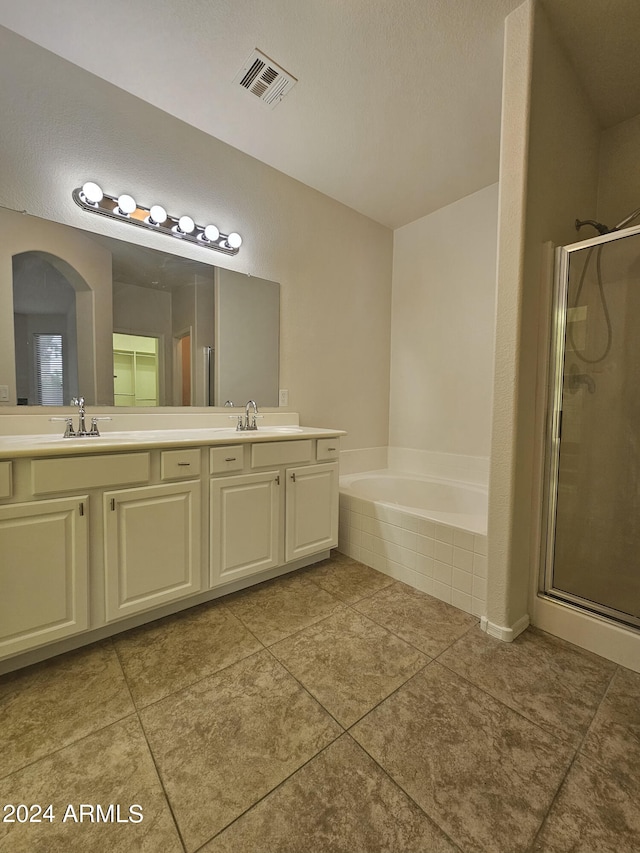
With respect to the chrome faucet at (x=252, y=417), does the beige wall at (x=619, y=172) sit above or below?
above

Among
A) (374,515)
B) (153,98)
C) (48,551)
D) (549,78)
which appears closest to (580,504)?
(374,515)

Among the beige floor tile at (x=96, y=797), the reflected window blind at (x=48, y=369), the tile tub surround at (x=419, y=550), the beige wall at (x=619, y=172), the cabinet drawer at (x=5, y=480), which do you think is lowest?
the beige floor tile at (x=96, y=797)

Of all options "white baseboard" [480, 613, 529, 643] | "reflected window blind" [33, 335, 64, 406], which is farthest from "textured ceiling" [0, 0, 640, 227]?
"white baseboard" [480, 613, 529, 643]

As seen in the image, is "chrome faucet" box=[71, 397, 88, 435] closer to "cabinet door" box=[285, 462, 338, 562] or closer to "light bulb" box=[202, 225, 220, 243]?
"cabinet door" box=[285, 462, 338, 562]

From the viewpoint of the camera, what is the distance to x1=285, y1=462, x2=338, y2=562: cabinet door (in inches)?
80.4

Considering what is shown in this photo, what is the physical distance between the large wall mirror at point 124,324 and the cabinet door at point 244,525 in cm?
67

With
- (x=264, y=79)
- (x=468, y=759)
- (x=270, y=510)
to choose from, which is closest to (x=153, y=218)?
(x=264, y=79)

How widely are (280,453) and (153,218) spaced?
1441 mm

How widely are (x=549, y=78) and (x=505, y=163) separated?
48cm

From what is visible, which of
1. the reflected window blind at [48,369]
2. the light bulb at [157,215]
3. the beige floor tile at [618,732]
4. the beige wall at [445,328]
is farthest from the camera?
the beige wall at [445,328]

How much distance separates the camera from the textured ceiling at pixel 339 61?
1.50m

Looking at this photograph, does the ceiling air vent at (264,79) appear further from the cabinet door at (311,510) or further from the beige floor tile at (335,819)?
the beige floor tile at (335,819)

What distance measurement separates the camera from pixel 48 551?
4.31 feet

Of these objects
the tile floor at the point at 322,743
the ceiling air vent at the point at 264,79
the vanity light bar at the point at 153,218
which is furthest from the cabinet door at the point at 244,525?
the ceiling air vent at the point at 264,79
